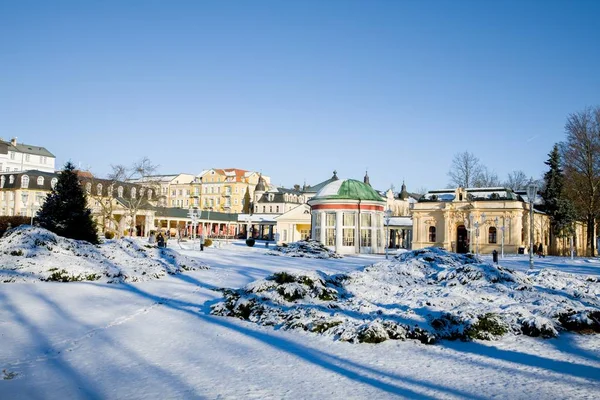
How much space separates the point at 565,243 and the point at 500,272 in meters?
48.2

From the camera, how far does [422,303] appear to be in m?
12.2

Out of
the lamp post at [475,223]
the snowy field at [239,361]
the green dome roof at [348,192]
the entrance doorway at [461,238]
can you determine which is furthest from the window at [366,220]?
the snowy field at [239,361]

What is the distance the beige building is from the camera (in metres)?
49.4

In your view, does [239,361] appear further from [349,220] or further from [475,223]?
[475,223]

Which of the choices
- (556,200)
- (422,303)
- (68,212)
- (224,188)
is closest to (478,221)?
(556,200)

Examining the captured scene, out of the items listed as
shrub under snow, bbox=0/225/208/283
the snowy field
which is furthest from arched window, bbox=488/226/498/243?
the snowy field

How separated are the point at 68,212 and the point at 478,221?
3849cm

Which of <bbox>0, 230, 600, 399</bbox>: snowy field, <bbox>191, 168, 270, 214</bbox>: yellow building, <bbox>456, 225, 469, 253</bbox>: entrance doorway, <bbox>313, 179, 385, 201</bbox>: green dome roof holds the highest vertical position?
<bbox>191, 168, 270, 214</bbox>: yellow building

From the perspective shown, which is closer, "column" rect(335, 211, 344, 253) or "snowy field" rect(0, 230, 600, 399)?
"snowy field" rect(0, 230, 600, 399)

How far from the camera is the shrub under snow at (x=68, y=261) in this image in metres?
17.3

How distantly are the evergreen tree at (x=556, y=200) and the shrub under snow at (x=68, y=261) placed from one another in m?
41.0

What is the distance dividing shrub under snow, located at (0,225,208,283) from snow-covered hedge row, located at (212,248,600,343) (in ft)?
24.7

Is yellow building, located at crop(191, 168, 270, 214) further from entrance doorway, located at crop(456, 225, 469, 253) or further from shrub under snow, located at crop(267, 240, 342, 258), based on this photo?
shrub under snow, located at crop(267, 240, 342, 258)

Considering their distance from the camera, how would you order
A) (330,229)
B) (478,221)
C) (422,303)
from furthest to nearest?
(478,221)
(330,229)
(422,303)
